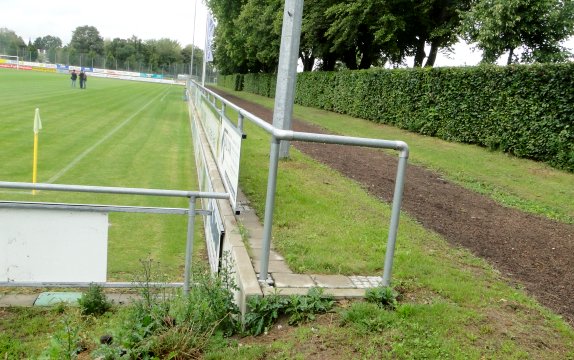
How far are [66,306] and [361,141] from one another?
3.17 meters

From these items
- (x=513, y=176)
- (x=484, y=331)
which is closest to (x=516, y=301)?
(x=484, y=331)

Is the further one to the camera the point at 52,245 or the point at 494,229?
the point at 494,229

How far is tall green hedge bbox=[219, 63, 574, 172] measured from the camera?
1188cm

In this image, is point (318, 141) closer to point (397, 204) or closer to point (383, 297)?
point (397, 204)

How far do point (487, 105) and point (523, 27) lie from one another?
5298mm

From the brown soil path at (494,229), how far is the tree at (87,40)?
4957 inches

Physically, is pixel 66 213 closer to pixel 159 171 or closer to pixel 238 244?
pixel 238 244

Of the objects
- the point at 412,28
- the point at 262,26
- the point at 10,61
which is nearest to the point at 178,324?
the point at 412,28

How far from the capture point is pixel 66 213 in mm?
4297

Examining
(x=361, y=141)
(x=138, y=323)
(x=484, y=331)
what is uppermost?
(x=361, y=141)

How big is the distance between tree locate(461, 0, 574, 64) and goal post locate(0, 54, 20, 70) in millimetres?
80788

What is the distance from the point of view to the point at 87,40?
128250 mm

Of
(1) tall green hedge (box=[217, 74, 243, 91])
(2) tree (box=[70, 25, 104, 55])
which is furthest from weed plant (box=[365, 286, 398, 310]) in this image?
(2) tree (box=[70, 25, 104, 55])

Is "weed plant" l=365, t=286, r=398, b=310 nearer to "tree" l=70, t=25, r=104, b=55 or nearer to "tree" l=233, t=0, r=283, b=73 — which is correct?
"tree" l=233, t=0, r=283, b=73
